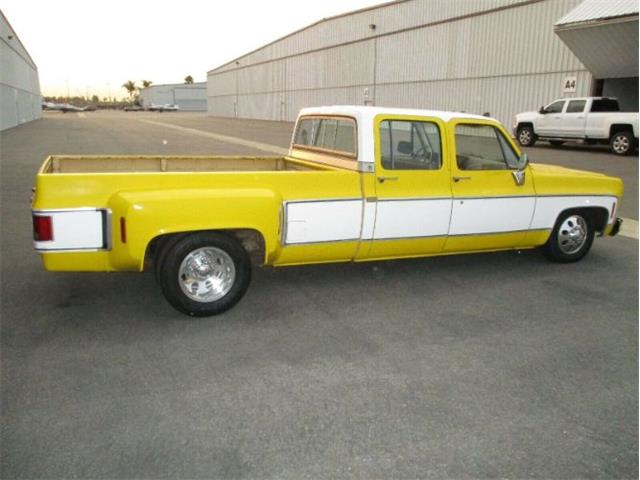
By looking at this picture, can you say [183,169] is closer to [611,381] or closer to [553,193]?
[553,193]

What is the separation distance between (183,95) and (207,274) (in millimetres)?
131646

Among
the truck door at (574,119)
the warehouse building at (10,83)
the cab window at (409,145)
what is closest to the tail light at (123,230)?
the cab window at (409,145)

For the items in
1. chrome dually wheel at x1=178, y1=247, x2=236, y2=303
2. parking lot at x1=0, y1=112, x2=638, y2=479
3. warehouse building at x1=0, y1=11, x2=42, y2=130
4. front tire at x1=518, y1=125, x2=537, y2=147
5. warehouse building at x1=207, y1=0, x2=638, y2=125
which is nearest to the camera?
parking lot at x1=0, y1=112, x2=638, y2=479

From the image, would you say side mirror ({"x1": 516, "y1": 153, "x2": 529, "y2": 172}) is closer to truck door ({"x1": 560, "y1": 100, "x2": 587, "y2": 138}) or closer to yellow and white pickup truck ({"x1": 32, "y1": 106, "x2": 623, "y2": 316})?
yellow and white pickup truck ({"x1": 32, "y1": 106, "x2": 623, "y2": 316})

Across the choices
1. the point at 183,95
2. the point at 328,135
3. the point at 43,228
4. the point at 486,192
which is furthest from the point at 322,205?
the point at 183,95

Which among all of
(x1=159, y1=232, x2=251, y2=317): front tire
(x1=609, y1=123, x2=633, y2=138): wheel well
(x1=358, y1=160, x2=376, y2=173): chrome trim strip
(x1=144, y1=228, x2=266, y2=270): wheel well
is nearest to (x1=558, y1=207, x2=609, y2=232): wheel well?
(x1=358, y1=160, x2=376, y2=173): chrome trim strip

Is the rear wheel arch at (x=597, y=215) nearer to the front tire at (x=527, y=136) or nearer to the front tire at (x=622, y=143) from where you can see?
the front tire at (x=622, y=143)

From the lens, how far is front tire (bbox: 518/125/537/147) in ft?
75.6

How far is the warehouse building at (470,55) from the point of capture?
68.6 ft

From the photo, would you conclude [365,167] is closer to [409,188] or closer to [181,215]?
[409,188]

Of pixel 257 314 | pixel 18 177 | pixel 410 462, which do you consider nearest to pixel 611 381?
pixel 410 462

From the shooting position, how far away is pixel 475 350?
13.7ft

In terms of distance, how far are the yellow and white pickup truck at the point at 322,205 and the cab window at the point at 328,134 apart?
2 centimetres

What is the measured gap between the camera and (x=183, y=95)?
128 metres
